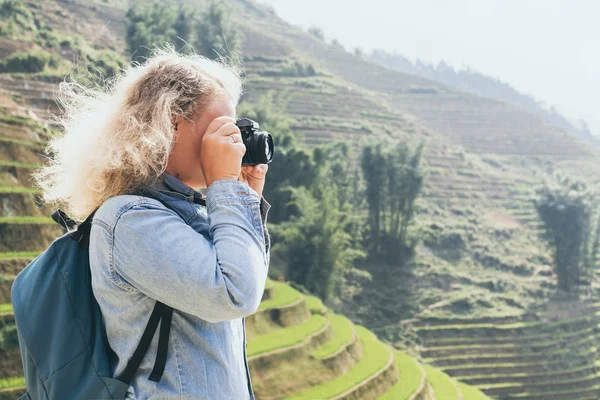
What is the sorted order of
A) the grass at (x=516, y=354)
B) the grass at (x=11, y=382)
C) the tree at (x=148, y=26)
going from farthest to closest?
1. the tree at (x=148, y=26)
2. the grass at (x=516, y=354)
3. the grass at (x=11, y=382)

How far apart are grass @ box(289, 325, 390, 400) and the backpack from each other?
11146mm

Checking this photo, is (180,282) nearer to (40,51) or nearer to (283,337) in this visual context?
(283,337)

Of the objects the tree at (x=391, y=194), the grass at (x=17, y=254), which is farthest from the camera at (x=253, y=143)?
the tree at (x=391, y=194)

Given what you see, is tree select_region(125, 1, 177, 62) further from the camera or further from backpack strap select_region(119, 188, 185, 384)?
backpack strap select_region(119, 188, 185, 384)

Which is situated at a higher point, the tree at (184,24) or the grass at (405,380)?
the tree at (184,24)

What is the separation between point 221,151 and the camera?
1.59m

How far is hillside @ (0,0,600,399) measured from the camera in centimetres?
1330

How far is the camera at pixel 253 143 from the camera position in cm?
171

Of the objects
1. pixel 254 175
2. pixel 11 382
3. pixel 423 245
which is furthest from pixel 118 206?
pixel 423 245

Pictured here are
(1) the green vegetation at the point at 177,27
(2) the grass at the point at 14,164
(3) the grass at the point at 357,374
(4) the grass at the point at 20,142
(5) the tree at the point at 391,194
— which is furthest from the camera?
(1) the green vegetation at the point at 177,27

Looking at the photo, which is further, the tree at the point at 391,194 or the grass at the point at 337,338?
the tree at the point at 391,194

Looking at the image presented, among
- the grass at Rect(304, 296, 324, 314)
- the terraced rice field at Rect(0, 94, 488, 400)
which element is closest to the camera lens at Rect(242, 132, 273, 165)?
the terraced rice field at Rect(0, 94, 488, 400)

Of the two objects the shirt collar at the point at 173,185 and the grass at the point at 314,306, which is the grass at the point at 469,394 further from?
the shirt collar at the point at 173,185

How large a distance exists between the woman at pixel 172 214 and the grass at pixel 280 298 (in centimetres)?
1237
